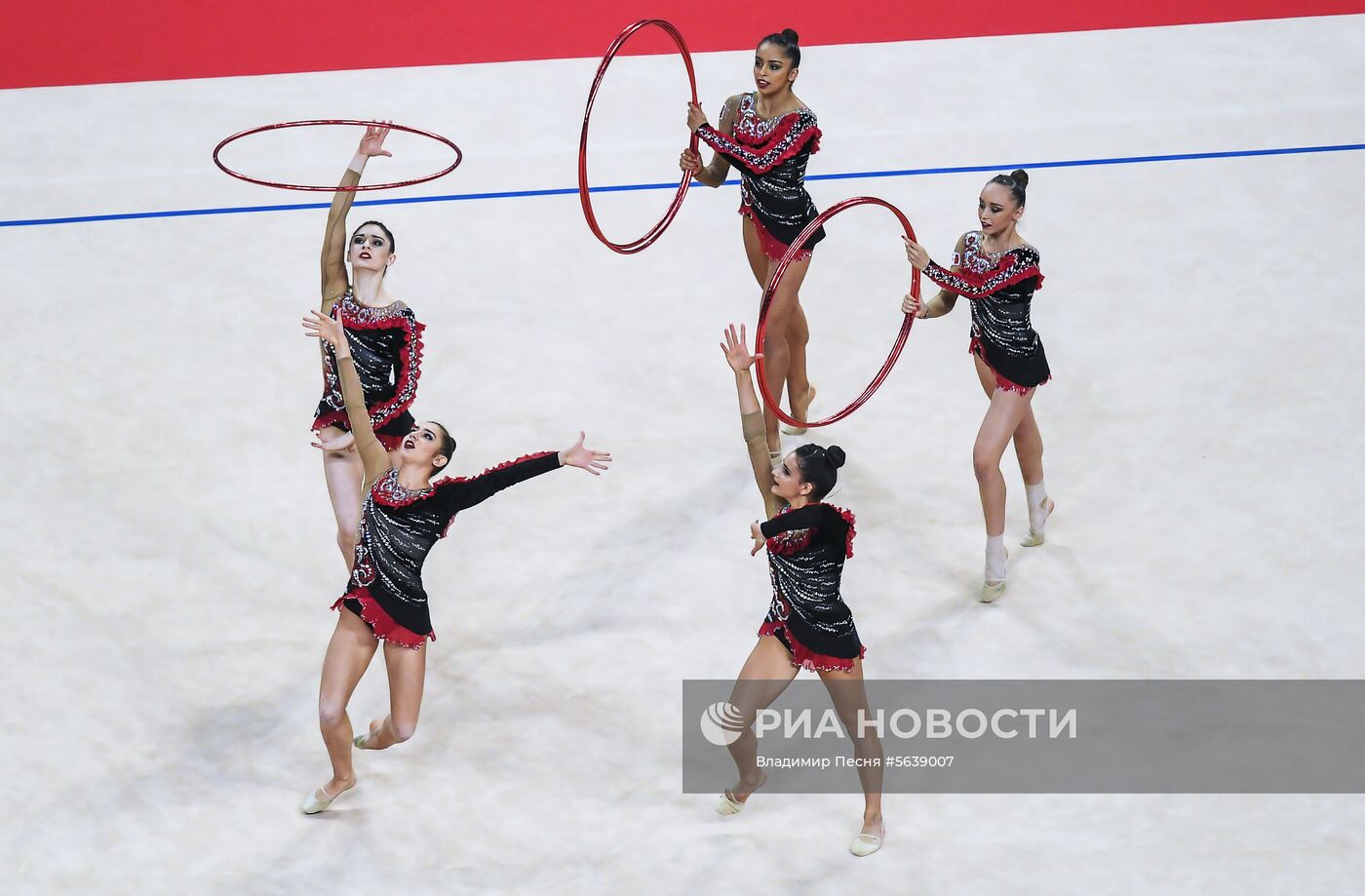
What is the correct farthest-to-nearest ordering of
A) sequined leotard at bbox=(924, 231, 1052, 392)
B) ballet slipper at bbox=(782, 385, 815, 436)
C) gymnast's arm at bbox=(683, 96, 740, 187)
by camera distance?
ballet slipper at bbox=(782, 385, 815, 436), gymnast's arm at bbox=(683, 96, 740, 187), sequined leotard at bbox=(924, 231, 1052, 392)

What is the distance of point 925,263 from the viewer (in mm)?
5180

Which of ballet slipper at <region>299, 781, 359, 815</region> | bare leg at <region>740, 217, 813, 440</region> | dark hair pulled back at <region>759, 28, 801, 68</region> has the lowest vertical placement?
ballet slipper at <region>299, 781, 359, 815</region>

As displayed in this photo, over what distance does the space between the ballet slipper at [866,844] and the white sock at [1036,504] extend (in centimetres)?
167

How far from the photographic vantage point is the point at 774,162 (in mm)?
5590

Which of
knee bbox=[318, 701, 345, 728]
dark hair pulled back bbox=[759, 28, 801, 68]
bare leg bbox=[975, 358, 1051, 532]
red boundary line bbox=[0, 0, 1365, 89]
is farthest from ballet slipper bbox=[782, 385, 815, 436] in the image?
red boundary line bbox=[0, 0, 1365, 89]

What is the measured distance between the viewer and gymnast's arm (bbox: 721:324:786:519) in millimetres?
4434

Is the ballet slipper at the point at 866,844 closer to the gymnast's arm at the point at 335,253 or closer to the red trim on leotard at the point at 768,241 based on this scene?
the red trim on leotard at the point at 768,241

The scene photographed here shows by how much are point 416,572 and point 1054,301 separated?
3.66 meters

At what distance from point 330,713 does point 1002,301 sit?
8.69 ft

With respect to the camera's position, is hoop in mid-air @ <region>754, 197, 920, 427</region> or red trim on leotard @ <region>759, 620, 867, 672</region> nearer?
red trim on leotard @ <region>759, 620, 867, 672</region>

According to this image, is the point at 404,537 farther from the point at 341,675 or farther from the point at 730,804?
the point at 730,804

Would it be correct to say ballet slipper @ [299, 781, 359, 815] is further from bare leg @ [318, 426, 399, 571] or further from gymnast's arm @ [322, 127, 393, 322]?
gymnast's arm @ [322, 127, 393, 322]

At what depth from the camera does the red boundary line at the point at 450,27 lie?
892 cm

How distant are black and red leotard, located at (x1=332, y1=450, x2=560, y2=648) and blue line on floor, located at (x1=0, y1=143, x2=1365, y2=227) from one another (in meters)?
3.51
